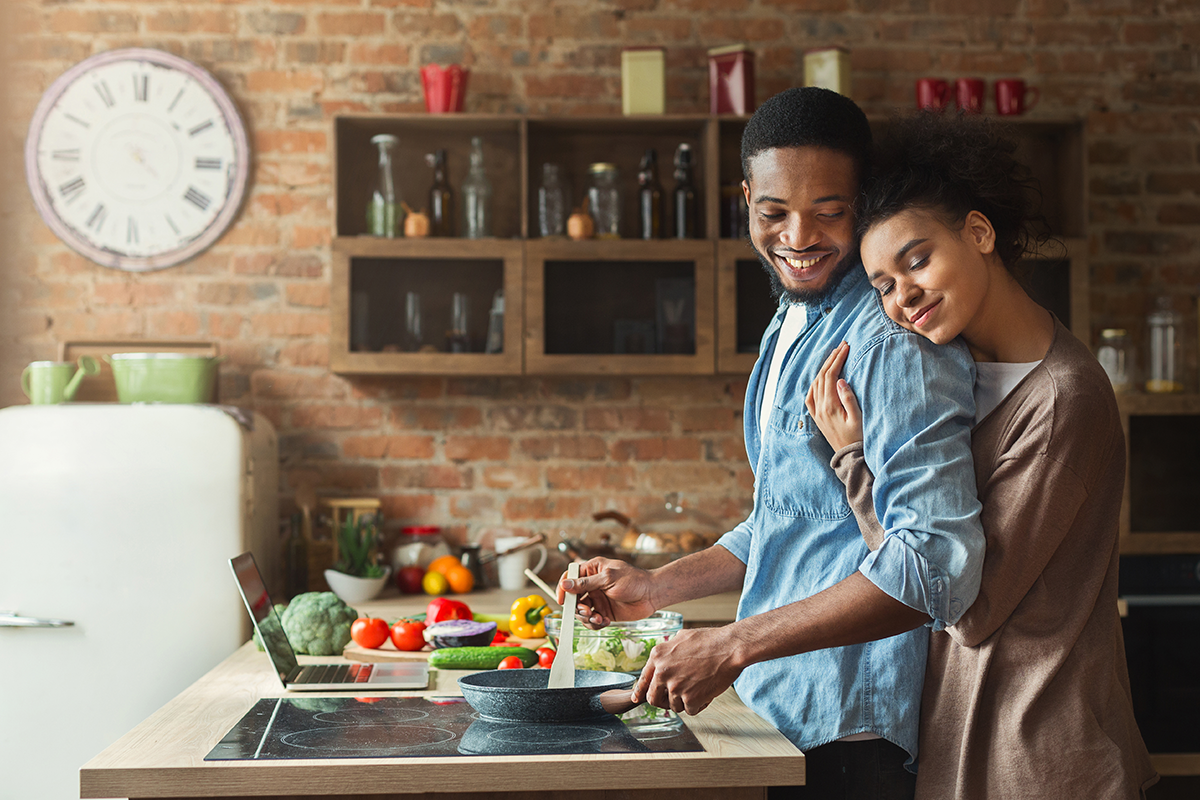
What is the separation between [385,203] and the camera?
9.91 ft

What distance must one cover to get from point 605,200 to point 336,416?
1102 mm

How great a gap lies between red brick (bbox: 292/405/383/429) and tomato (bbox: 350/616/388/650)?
116 cm

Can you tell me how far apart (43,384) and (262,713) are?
1767mm

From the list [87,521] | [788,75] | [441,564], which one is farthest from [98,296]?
[788,75]

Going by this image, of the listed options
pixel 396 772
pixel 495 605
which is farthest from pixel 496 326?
pixel 396 772

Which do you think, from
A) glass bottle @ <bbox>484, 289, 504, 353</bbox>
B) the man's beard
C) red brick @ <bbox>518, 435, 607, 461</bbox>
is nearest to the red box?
glass bottle @ <bbox>484, 289, 504, 353</bbox>

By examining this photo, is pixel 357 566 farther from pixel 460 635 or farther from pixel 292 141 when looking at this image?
pixel 292 141

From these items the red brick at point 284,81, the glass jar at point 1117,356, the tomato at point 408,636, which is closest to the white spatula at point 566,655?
the tomato at point 408,636

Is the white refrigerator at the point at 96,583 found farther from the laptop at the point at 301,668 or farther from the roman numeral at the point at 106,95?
the roman numeral at the point at 106,95

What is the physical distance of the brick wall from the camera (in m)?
3.23

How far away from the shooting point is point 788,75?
10.9 ft

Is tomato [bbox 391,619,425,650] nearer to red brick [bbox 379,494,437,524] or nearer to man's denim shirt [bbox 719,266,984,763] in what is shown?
man's denim shirt [bbox 719,266,984,763]

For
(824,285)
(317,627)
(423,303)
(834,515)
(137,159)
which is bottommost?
(317,627)

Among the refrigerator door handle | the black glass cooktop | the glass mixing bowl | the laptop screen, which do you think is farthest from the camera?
the refrigerator door handle
